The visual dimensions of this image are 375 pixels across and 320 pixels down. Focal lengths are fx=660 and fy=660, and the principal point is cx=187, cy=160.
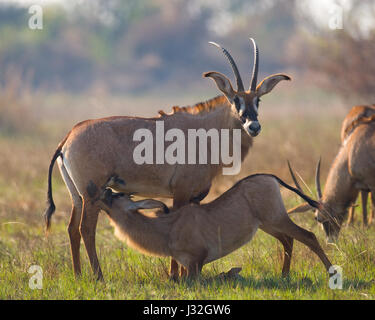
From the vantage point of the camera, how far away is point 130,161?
7133mm

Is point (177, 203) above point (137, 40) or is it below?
below

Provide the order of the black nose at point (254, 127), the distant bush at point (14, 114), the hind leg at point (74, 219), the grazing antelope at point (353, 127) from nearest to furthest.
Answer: the black nose at point (254, 127)
the hind leg at point (74, 219)
the grazing antelope at point (353, 127)
the distant bush at point (14, 114)

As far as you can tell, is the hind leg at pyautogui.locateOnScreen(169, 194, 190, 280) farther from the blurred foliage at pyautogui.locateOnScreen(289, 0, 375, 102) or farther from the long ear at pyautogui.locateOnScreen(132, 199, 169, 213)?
the blurred foliage at pyautogui.locateOnScreen(289, 0, 375, 102)

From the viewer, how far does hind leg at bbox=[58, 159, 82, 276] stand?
288 inches

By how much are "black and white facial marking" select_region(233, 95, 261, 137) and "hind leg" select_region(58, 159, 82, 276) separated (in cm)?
201

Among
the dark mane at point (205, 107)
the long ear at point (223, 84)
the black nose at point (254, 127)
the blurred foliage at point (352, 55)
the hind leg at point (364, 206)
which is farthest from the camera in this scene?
the blurred foliage at point (352, 55)

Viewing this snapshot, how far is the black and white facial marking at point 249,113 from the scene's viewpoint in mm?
6946

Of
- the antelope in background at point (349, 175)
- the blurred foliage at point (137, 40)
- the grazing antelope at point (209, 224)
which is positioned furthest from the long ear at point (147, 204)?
the blurred foliage at point (137, 40)

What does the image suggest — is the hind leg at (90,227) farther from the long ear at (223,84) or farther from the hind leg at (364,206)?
the hind leg at (364,206)

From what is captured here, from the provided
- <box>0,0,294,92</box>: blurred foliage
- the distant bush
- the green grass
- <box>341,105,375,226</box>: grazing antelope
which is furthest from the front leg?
<box>0,0,294,92</box>: blurred foliage

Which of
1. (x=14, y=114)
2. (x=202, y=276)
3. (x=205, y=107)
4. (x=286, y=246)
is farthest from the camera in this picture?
(x=14, y=114)

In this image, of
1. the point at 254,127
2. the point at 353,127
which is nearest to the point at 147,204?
the point at 254,127

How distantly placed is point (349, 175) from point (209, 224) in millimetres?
2668

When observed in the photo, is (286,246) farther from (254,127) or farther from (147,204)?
(147,204)
